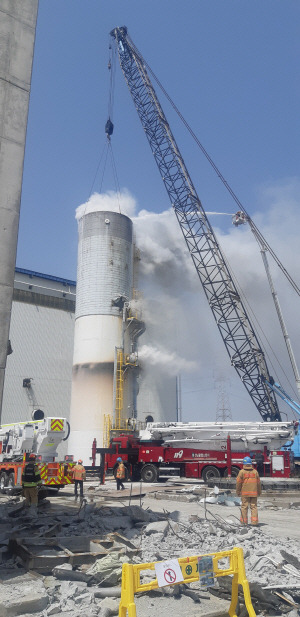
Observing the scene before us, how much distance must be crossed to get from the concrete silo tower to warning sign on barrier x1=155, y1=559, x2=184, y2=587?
30213 mm

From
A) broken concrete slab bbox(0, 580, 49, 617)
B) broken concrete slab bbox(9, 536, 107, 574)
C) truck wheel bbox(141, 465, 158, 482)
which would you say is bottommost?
broken concrete slab bbox(0, 580, 49, 617)

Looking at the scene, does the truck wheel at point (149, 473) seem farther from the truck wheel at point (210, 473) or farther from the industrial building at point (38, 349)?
the industrial building at point (38, 349)

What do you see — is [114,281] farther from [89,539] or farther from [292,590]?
[292,590]

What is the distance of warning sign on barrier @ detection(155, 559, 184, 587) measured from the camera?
5270mm

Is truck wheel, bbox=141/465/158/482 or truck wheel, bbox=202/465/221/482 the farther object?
truck wheel, bbox=141/465/158/482

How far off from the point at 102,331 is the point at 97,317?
3.94 feet

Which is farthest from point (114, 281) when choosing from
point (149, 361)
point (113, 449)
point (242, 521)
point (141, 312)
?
point (242, 521)

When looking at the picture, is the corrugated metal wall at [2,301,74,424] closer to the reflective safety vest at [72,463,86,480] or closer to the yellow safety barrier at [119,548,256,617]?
the reflective safety vest at [72,463,86,480]

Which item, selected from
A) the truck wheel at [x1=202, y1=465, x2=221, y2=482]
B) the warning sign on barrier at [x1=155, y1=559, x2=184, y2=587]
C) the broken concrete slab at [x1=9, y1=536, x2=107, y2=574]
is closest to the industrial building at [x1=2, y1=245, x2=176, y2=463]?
the truck wheel at [x1=202, y1=465, x2=221, y2=482]

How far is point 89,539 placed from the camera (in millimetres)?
9516

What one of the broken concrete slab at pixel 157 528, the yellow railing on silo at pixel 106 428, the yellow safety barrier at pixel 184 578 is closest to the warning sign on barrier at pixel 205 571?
the yellow safety barrier at pixel 184 578

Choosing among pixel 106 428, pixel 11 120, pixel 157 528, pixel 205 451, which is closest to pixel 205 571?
pixel 157 528

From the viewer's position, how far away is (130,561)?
8.32 m

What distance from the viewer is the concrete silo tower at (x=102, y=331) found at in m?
35.6
